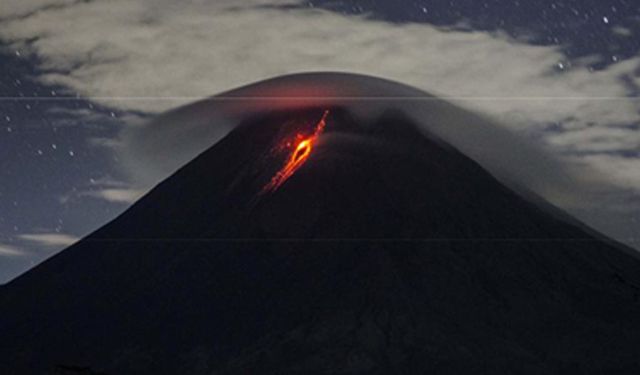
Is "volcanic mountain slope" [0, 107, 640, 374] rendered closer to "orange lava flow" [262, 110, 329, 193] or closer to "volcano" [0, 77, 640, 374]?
"volcano" [0, 77, 640, 374]

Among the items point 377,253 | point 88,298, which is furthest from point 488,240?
point 88,298

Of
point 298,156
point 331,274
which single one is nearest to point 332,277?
point 331,274

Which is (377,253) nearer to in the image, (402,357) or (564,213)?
(402,357)

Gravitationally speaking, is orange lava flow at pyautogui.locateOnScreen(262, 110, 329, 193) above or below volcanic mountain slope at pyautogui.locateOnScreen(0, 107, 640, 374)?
above

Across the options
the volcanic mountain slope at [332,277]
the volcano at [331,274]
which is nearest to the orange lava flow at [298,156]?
the volcano at [331,274]

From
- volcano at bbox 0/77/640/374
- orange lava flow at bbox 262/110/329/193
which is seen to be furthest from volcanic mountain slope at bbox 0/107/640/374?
orange lava flow at bbox 262/110/329/193

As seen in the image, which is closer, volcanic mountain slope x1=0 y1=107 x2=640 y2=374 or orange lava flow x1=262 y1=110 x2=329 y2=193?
volcanic mountain slope x1=0 y1=107 x2=640 y2=374
